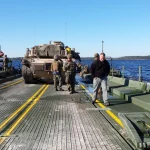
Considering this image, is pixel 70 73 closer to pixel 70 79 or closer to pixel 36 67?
pixel 70 79

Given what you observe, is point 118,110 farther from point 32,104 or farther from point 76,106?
point 32,104

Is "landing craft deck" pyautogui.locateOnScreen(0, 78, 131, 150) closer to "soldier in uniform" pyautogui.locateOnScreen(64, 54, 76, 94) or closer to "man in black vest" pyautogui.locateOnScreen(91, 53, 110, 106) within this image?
"man in black vest" pyautogui.locateOnScreen(91, 53, 110, 106)

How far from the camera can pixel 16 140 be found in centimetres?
672

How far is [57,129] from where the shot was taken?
25.4 feet

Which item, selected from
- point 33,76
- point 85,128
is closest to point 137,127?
point 85,128

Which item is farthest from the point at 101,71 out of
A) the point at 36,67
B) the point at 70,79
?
the point at 36,67

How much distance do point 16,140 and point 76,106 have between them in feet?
16.2

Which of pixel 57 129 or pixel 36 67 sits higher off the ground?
pixel 36 67

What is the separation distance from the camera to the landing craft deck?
20.9ft

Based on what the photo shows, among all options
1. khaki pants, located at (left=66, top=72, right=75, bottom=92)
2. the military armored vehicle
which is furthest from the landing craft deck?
the military armored vehicle

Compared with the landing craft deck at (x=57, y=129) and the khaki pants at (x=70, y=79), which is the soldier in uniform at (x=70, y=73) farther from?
the landing craft deck at (x=57, y=129)

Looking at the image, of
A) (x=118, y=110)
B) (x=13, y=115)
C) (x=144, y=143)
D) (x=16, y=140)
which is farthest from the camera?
(x=118, y=110)

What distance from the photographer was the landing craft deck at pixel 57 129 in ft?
20.9

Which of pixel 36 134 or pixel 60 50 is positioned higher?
pixel 60 50
